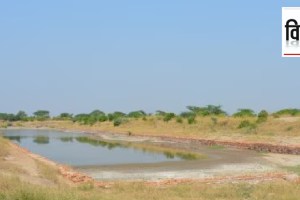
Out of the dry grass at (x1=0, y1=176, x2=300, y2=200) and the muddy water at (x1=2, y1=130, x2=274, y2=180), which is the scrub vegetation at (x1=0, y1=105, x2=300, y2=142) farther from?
the dry grass at (x1=0, y1=176, x2=300, y2=200)

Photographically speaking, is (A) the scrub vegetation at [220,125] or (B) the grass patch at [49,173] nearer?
(B) the grass patch at [49,173]

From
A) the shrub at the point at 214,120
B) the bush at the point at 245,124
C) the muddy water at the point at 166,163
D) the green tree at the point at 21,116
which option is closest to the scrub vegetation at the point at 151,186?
the bush at the point at 245,124

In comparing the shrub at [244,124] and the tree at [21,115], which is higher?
the tree at [21,115]

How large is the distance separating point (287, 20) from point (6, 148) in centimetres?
1376

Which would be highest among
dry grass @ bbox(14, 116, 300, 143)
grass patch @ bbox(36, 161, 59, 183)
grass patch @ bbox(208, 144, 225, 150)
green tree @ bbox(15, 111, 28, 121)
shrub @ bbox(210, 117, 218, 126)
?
green tree @ bbox(15, 111, 28, 121)

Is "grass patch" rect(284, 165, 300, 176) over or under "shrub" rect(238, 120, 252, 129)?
under

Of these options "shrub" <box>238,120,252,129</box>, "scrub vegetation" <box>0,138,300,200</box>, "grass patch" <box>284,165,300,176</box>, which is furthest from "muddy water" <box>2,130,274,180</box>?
"shrub" <box>238,120,252,129</box>

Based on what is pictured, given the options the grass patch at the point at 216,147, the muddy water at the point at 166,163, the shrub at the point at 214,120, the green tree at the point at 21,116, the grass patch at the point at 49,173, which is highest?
the green tree at the point at 21,116

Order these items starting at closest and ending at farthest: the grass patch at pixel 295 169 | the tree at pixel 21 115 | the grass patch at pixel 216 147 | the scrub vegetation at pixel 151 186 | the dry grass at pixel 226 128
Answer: the scrub vegetation at pixel 151 186 → the grass patch at pixel 295 169 → the grass patch at pixel 216 147 → the dry grass at pixel 226 128 → the tree at pixel 21 115

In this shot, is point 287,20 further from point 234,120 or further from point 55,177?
point 234,120

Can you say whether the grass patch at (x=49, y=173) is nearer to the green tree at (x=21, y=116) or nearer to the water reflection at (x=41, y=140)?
the water reflection at (x=41, y=140)

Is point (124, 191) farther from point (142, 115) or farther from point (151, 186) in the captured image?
point (142, 115)

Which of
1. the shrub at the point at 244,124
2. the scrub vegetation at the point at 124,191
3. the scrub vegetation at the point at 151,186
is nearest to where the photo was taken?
the scrub vegetation at the point at 124,191

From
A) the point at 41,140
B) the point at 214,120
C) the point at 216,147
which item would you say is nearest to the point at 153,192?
the point at 216,147
